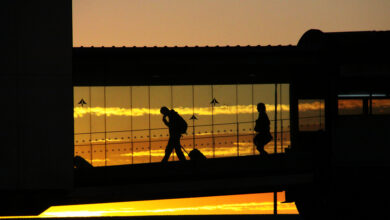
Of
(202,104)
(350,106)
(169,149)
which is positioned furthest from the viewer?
(202,104)

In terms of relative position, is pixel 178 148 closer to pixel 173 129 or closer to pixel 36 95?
pixel 173 129

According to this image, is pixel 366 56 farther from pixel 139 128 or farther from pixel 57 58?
pixel 57 58

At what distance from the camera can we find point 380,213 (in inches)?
400

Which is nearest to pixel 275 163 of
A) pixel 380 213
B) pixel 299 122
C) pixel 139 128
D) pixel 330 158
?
pixel 330 158

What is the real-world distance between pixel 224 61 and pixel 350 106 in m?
3.71

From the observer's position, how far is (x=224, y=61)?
14234mm

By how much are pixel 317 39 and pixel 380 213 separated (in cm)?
683

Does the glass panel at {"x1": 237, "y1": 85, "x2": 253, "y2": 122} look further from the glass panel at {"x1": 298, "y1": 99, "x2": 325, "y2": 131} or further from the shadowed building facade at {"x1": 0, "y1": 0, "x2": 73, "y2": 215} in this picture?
the shadowed building facade at {"x1": 0, "y1": 0, "x2": 73, "y2": 215}

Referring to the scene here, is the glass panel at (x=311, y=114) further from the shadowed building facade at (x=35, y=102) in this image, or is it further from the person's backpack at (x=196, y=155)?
the shadowed building facade at (x=35, y=102)

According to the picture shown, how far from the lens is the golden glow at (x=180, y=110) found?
17047mm

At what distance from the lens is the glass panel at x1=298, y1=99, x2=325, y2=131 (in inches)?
682

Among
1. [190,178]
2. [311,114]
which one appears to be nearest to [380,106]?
[311,114]

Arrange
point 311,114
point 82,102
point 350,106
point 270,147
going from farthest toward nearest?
point 311,114 < point 270,147 < point 82,102 < point 350,106

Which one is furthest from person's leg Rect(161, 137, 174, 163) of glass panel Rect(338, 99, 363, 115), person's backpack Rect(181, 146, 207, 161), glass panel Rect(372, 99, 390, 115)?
glass panel Rect(372, 99, 390, 115)
